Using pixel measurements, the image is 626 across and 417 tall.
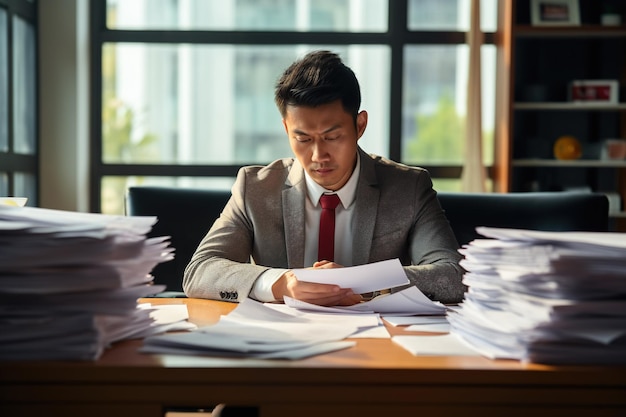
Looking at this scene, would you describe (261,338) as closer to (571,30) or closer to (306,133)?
(306,133)

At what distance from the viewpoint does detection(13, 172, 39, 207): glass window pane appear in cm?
421

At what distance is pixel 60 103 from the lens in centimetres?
454

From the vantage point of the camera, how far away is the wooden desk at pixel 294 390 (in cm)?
86

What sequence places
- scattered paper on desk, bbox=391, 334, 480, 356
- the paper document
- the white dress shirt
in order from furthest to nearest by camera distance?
the white dress shirt → the paper document → scattered paper on desk, bbox=391, 334, 480, 356

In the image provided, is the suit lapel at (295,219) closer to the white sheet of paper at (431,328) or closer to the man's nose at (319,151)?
the man's nose at (319,151)

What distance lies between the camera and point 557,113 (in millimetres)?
4762

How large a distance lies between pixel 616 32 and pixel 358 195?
9.82 feet

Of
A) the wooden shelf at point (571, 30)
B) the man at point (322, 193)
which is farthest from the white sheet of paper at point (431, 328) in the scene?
the wooden shelf at point (571, 30)

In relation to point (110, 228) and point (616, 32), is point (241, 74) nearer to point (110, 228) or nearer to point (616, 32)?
point (616, 32)

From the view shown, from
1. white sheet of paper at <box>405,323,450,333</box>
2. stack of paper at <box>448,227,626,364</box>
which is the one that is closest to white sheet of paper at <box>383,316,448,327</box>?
white sheet of paper at <box>405,323,450,333</box>

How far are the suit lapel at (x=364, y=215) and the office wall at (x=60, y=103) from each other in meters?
2.91

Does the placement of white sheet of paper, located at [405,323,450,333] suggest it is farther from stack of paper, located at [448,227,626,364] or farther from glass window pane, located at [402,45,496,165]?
glass window pane, located at [402,45,496,165]

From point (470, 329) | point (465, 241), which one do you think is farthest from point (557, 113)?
point (470, 329)

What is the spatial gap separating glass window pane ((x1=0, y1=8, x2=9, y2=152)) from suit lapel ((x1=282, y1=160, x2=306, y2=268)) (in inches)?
97.6
